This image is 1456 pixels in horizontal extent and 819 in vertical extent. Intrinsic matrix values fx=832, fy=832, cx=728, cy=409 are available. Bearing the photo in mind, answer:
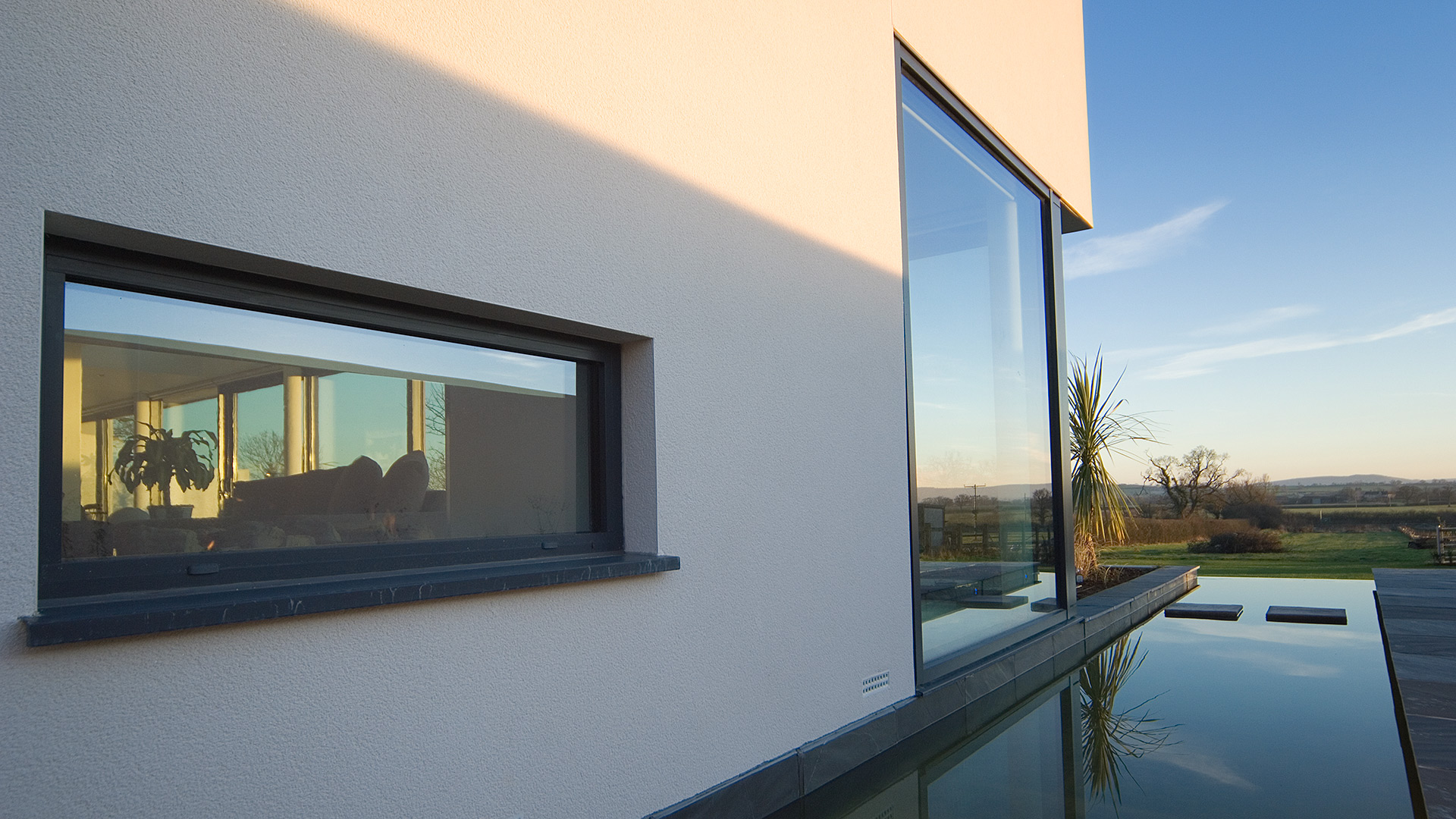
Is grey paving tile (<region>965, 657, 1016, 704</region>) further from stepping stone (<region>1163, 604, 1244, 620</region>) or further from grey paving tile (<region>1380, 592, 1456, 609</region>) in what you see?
grey paving tile (<region>1380, 592, 1456, 609</region>)

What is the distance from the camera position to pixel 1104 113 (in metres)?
16.8

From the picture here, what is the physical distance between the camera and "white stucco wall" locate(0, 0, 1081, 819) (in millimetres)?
1376

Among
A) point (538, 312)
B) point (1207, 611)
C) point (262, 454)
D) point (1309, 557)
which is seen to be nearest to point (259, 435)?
point (262, 454)

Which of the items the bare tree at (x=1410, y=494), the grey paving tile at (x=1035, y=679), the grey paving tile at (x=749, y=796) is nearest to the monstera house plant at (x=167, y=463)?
the grey paving tile at (x=749, y=796)

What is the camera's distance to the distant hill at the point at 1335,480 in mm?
18062

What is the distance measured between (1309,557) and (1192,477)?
3.81 m

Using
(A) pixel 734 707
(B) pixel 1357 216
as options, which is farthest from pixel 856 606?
(B) pixel 1357 216

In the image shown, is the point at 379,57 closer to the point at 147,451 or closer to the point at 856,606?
the point at 147,451

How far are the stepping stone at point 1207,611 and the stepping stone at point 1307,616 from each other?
0.25 metres

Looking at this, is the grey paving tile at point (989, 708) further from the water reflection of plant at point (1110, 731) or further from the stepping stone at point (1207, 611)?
the stepping stone at point (1207, 611)

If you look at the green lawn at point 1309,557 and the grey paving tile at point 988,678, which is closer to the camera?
the grey paving tile at point 988,678

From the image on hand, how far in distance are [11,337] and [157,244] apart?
0.31m

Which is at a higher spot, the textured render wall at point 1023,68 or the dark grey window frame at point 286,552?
the textured render wall at point 1023,68

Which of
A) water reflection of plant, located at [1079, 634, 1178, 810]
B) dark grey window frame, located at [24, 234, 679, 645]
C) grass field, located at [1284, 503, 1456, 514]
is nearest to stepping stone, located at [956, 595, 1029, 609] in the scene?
water reflection of plant, located at [1079, 634, 1178, 810]
